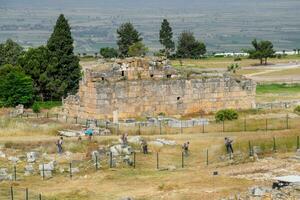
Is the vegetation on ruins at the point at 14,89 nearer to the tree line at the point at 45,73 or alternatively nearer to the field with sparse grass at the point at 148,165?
the tree line at the point at 45,73

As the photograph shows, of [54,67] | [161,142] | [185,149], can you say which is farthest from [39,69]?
[185,149]

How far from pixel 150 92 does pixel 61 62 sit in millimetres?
20561

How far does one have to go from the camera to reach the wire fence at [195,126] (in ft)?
163

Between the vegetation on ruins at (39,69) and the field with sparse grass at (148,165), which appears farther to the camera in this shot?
the vegetation on ruins at (39,69)

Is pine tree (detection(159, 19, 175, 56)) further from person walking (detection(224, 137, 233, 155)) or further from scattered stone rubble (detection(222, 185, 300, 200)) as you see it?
scattered stone rubble (detection(222, 185, 300, 200))

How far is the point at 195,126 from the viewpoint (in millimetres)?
50906

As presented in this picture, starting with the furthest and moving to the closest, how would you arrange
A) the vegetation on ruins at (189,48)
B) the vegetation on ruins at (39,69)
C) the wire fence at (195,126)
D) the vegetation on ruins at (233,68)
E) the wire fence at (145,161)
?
the vegetation on ruins at (189,48) → the vegetation on ruins at (233,68) → the vegetation on ruins at (39,69) → the wire fence at (195,126) → the wire fence at (145,161)

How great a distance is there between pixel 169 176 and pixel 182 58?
83.0 meters

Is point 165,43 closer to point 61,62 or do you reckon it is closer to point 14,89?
point 61,62

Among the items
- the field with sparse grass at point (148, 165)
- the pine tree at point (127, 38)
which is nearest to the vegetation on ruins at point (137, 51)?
the pine tree at point (127, 38)

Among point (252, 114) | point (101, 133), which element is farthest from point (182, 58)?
point (101, 133)

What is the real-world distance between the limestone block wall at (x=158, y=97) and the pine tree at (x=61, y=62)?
653 inches

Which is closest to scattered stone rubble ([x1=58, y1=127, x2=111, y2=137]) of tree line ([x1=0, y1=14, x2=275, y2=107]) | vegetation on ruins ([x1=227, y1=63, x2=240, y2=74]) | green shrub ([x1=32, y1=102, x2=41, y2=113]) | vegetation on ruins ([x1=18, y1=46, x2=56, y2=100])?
green shrub ([x1=32, y1=102, x2=41, y2=113])

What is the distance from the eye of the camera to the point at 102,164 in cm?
4044
